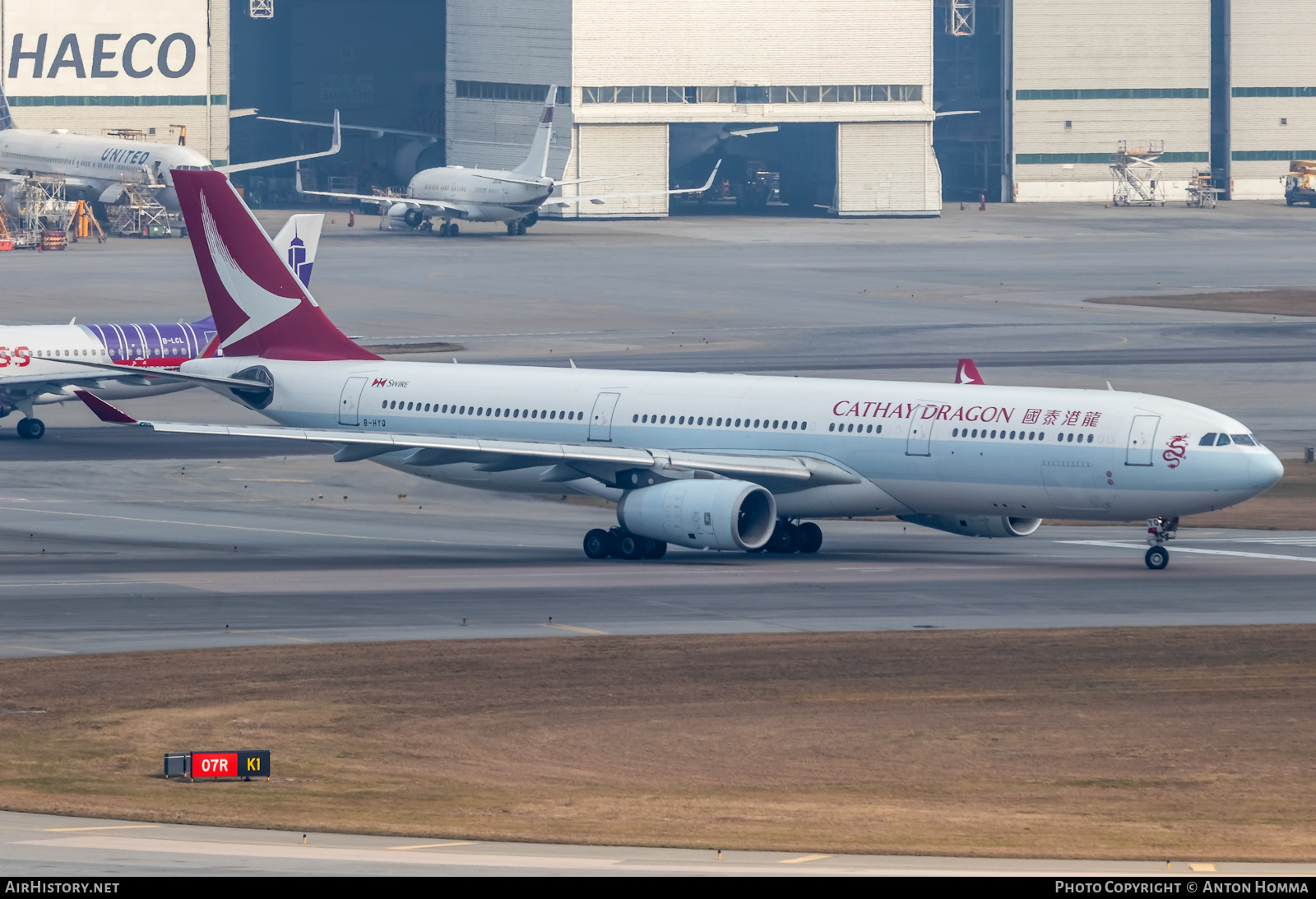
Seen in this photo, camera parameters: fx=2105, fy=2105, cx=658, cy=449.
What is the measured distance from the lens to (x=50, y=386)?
2965 inches

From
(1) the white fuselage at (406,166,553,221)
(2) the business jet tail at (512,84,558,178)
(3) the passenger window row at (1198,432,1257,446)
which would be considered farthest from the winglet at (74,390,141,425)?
(1) the white fuselage at (406,166,553,221)

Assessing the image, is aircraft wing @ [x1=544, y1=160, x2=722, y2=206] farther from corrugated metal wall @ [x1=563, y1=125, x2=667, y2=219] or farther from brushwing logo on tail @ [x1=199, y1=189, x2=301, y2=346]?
brushwing logo on tail @ [x1=199, y1=189, x2=301, y2=346]

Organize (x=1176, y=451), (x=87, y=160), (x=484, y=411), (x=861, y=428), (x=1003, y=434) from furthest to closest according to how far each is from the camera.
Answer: (x=87, y=160) < (x=484, y=411) < (x=861, y=428) < (x=1003, y=434) < (x=1176, y=451)

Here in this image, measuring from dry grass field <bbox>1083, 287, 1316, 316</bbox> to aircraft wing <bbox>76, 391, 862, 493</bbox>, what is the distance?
239 feet

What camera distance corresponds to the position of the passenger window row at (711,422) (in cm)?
5147

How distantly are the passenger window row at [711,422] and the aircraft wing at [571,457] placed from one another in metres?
0.83

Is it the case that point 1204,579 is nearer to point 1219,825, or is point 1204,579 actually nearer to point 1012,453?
point 1012,453

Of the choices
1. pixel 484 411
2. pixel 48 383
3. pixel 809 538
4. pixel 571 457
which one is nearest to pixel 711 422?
pixel 809 538

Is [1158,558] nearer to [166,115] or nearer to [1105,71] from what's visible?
[1105,71]

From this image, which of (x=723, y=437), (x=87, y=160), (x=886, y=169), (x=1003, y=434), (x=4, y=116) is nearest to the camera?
(x=1003, y=434)

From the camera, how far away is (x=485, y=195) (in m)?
164

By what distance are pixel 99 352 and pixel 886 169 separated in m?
114

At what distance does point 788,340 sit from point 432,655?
68685 millimetres

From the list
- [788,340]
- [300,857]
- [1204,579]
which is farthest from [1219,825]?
[788,340]
